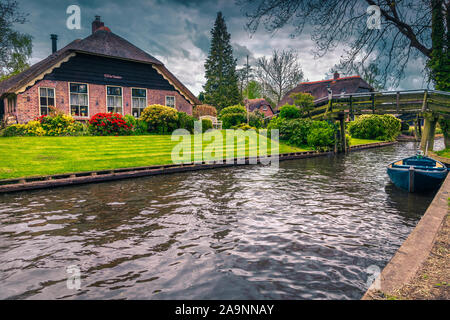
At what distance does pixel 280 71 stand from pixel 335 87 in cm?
1165

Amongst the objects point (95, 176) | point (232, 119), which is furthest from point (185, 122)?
point (95, 176)

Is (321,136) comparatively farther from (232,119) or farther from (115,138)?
(115,138)

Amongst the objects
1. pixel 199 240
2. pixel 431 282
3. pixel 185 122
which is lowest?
pixel 199 240

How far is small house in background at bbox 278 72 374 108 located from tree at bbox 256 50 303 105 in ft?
9.25

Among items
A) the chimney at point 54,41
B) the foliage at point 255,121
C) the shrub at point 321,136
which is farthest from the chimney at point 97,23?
the shrub at point 321,136

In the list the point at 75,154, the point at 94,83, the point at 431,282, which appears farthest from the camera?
the point at 94,83

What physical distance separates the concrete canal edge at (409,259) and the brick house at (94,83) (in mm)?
24171

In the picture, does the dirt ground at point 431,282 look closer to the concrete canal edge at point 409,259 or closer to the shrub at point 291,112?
the concrete canal edge at point 409,259

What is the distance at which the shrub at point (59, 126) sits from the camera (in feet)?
62.2

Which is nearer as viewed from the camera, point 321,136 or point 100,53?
point 100,53

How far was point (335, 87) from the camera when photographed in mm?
54125

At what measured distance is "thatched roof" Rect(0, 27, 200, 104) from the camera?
A: 2142 cm

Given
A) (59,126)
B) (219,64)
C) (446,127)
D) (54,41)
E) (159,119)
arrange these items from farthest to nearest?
(219,64)
(54,41)
(159,119)
(59,126)
(446,127)

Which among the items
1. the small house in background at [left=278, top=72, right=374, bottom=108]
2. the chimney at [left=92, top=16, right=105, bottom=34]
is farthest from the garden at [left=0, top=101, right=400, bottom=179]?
the small house in background at [left=278, top=72, right=374, bottom=108]
